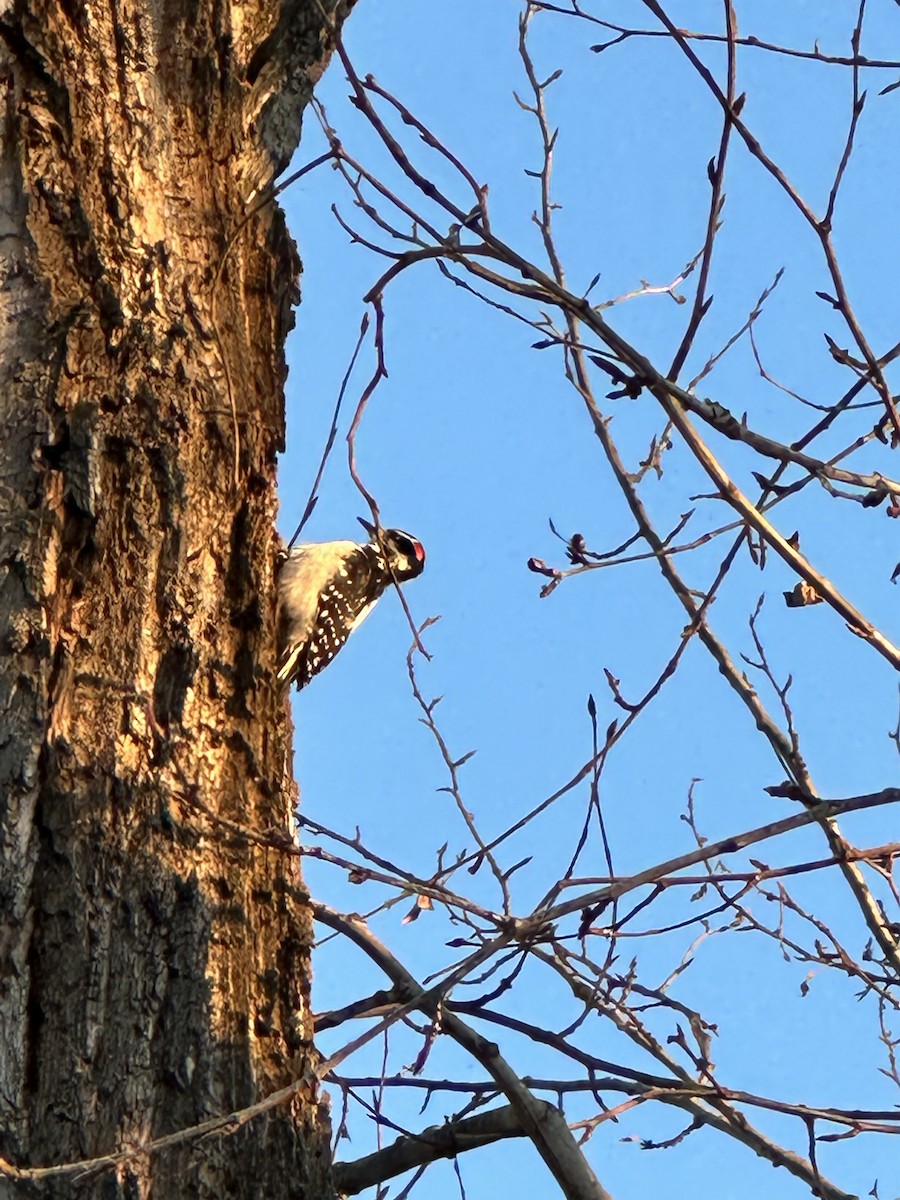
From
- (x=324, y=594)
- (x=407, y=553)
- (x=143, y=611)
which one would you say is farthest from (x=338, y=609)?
(x=143, y=611)

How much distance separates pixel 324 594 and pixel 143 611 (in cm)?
167

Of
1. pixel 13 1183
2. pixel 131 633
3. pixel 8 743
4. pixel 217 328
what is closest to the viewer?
pixel 13 1183

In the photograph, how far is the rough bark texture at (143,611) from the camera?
222 centimetres

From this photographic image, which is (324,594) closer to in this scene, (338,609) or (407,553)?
(338,609)

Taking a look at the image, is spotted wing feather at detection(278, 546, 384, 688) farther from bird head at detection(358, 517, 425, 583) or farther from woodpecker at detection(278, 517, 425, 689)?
bird head at detection(358, 517, 425, 583)

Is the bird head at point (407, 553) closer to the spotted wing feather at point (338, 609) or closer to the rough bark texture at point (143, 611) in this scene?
the spotted wing feather at point (338, 609)

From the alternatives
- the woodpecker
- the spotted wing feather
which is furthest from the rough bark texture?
the spotted wing feather

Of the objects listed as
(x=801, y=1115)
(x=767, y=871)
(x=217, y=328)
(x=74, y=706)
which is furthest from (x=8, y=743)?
(x=801, y=1115)

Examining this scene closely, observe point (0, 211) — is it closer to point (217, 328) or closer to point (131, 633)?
point (217, 328)

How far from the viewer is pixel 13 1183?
207 centimetres

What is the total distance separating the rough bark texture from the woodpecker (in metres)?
0.29

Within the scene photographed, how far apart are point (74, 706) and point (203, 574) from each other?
345 millimetres

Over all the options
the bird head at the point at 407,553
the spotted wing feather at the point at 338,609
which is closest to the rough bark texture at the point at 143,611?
the spotted wing feather at the point at 338,609

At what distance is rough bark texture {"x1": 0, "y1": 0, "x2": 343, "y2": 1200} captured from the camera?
2.22 m
